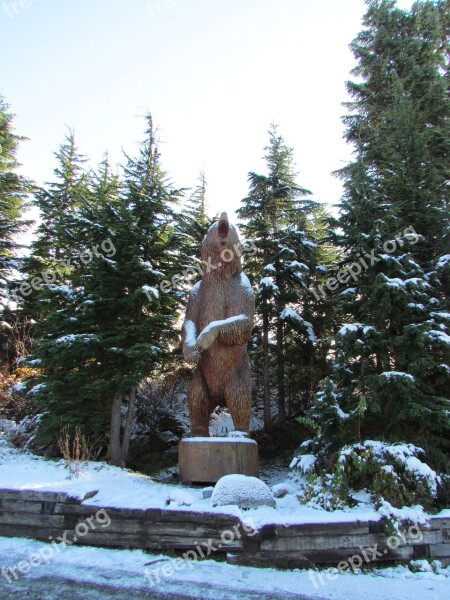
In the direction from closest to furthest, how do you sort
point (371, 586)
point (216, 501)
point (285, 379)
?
1. point (371, 586)
2. point (216, 501)
3. point (285, 379)

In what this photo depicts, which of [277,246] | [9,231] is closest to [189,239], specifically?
[277,246]

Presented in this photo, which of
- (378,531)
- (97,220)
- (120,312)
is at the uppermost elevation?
(97,220)

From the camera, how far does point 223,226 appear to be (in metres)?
5.16

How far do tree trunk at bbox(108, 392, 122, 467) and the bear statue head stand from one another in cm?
330

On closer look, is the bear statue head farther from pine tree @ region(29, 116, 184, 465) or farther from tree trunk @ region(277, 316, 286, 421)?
tree trunk @ region(277, 316, 286, 421)

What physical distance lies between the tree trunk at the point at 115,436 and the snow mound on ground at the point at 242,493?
3.97m

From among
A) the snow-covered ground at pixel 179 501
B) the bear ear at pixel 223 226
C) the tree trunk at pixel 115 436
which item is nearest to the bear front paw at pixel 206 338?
the bear ear at pixel 223 226

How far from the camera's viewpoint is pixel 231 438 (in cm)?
462

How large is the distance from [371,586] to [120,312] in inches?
246

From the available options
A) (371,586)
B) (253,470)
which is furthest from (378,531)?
(253,470)

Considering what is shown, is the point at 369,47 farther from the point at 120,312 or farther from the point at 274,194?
the point at 120,312

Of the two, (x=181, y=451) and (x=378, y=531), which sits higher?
(x=181, y=451)

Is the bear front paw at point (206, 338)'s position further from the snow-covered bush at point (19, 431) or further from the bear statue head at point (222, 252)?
the snow-covered bush at point (19, 431)

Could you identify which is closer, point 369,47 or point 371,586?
point 371,586
